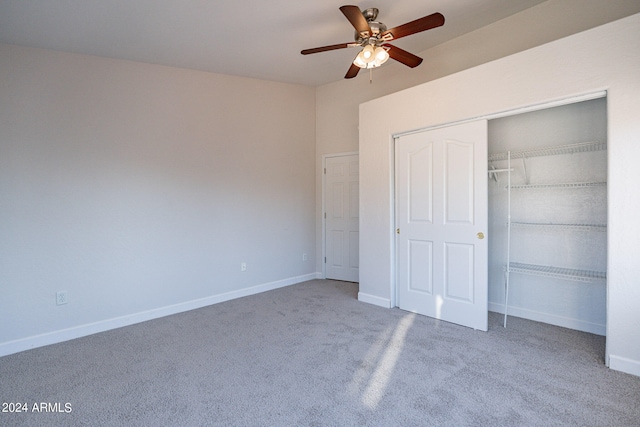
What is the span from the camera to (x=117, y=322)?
135 inches

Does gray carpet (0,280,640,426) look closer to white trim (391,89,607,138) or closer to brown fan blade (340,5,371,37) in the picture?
white trim (391,89,607,138)

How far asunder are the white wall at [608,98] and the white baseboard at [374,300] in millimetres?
2024

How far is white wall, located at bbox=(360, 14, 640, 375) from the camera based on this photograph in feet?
7.49

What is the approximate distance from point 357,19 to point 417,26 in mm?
455

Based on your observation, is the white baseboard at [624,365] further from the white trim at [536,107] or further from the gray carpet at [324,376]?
the white trim at [536,107]

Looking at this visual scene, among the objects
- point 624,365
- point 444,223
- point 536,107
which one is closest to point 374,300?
point 444,223

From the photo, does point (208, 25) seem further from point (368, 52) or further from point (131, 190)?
point (131, 190)

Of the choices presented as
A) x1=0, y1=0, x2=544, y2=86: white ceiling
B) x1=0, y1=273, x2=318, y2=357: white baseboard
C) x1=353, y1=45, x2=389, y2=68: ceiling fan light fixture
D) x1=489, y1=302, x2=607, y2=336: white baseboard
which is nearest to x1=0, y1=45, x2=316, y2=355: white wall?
x1=0, y1=273, x2=318, y2=357: white baseboard

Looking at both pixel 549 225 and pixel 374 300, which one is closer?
pixel 549 225

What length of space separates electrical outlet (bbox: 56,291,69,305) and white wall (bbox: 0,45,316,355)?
4 cm

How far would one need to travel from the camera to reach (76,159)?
3.24 meters

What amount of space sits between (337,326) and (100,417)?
6.76 feet

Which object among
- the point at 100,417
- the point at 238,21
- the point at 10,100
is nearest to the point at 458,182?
the point at 238,21

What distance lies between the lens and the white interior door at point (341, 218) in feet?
16.6
